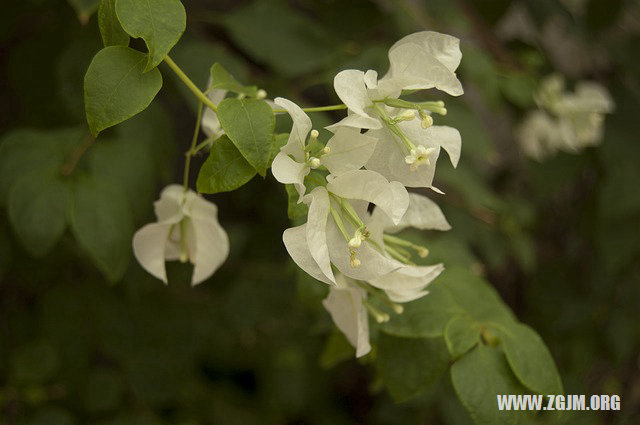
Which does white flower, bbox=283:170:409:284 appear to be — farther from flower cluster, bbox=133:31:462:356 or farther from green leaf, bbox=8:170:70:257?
green leaf, bbox=8:170:70:257

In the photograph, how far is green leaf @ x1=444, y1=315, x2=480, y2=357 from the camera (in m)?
0.55

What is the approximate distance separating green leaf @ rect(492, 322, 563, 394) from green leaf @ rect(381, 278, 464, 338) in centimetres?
5

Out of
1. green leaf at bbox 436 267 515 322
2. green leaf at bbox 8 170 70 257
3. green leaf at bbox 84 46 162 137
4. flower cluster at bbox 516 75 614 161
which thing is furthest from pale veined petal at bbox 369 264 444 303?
flower cluster at bbox 516 75 614 161

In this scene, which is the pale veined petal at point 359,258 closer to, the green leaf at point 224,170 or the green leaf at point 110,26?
the green leaf at point 224,170

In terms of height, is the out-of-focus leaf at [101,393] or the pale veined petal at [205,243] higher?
the pale veined petal at [205,243]

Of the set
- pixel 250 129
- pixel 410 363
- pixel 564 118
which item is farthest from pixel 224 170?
pixel 564 118

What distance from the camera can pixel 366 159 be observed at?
1.46 feet

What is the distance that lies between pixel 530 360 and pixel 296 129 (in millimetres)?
282

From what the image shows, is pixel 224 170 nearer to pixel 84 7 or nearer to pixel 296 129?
pixel 296 129

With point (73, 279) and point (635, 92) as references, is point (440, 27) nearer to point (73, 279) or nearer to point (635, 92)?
point (635, 92)

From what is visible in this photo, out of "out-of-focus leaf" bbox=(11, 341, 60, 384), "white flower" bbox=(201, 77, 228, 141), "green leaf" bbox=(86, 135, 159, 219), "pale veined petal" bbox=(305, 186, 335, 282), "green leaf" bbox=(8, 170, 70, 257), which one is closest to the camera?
"pale veined petal" bbox=(305, 186, 335, 282)

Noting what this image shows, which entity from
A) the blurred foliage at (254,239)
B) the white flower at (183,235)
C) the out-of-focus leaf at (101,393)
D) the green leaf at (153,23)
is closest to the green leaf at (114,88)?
the green leaf at (153,23)

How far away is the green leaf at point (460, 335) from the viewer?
0.55 m

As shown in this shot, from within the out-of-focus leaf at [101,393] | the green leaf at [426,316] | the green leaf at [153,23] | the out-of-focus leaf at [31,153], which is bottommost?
the out-of-focus leaf at [101,393]
